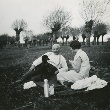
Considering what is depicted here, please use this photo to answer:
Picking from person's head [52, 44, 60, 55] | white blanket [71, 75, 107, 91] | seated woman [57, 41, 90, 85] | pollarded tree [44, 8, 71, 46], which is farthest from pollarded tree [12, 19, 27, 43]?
white blanket [71, 75, 107, 91]

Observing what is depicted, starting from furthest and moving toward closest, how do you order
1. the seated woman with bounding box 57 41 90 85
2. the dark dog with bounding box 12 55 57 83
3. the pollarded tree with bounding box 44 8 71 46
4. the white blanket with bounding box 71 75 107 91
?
1. the pollarded tree with bounding box 44 8 71 46
2. the dark dog with bounding box 12 55 57 83
3. the seated woman with bounding box 57 41 90 85
4. the white blanket with bounding box 71 75 107 91

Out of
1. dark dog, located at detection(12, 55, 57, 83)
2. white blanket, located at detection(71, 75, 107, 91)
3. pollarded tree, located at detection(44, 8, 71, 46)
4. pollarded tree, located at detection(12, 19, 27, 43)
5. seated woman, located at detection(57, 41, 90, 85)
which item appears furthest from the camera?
pollarded tree, located at detection(12, 19, 27, 43)

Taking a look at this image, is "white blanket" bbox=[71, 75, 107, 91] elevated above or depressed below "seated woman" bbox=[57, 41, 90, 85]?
below

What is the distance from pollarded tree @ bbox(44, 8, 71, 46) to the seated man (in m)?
34.2

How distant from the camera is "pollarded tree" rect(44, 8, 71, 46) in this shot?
41744 millimetres

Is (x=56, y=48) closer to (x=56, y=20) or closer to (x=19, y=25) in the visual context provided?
(x=56, y=20)

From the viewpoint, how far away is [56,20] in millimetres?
43000

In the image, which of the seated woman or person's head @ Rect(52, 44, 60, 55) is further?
person's head @ Rect(52, 44, 60, 55)

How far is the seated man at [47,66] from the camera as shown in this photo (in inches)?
265

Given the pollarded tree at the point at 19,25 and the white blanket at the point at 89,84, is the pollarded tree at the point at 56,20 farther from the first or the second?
the white blanket at the point at 89,84

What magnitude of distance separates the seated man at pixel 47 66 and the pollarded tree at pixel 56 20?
3424cm

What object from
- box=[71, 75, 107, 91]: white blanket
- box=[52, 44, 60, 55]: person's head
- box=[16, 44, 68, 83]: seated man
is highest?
box=[52, 44, 60, 55]: person's head

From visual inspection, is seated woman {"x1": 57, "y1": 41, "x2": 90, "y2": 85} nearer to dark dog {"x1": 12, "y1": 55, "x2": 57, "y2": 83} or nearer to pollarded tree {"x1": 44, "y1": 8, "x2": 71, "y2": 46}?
dark dog {"x1": 12, "y1": 55, "x2": 57, "y2": 83}

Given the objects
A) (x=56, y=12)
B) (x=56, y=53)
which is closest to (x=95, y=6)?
(x=56, y=12)
